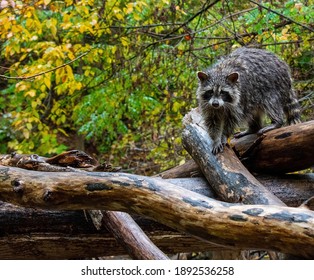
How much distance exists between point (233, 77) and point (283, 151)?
0.83 m

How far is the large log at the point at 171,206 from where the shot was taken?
2.18 metres

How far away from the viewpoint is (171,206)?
255 cm

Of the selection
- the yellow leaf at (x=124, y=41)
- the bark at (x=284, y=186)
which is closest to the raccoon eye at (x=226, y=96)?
the bark at (x=284, y=186)

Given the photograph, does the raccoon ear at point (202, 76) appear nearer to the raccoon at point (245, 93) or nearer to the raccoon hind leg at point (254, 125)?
the raccoon at point (245, 93)

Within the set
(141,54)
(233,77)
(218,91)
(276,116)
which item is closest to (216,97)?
(218,91)

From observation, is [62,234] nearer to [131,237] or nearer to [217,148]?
[131,237]

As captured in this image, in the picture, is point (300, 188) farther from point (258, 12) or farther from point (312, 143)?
point (258, 12)

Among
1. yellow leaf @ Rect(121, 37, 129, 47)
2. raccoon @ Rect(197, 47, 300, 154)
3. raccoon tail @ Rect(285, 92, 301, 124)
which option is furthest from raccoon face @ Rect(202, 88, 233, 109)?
yellow leaf @ Rect(121, 37, 129, 47)

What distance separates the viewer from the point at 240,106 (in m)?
4.27

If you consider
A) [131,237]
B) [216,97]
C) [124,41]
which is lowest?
[131,237]

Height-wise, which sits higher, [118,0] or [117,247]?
[118,0]

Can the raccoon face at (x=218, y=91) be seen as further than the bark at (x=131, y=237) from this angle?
Yes
